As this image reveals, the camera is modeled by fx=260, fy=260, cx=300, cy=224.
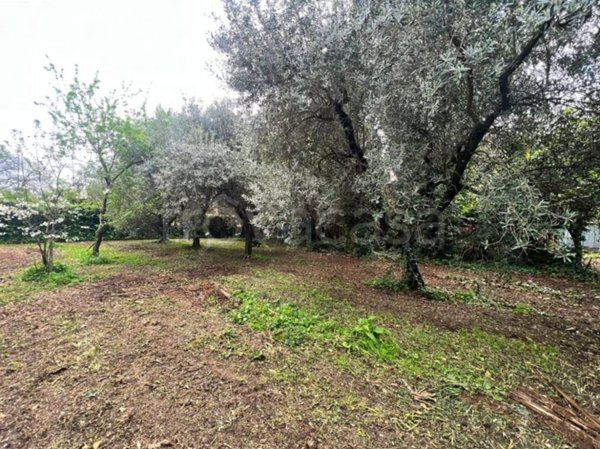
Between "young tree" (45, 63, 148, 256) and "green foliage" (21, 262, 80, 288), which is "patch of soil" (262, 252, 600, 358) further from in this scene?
"young tree" (45, 63, 148, 256)

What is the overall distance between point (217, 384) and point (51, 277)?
5.65 m

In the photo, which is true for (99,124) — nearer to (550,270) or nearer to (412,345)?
(412,345)

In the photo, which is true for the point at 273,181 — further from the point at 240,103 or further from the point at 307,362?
the point at 307,362

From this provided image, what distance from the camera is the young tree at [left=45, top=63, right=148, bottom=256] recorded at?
708 cm

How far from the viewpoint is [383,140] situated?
397 cm

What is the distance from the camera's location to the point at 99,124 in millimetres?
7680

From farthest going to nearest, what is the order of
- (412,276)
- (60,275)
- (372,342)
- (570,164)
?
(60,275) → (412,276) → (570,164) → (372,342)

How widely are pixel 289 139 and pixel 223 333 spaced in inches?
161

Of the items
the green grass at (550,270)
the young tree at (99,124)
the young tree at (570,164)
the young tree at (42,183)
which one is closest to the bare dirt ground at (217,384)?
the young tree at (570,164)

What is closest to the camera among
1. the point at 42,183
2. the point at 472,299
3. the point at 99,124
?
the point at 472,299

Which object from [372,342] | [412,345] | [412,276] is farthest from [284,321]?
[412,276]

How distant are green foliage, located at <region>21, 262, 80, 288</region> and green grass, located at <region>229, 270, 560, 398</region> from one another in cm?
419

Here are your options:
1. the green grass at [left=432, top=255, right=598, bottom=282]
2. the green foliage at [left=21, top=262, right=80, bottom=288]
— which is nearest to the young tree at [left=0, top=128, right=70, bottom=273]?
the green foliage at [left=21, top=262, right=80, bottom=288]

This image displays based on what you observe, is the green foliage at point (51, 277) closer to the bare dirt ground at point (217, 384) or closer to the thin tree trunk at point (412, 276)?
the bare dirt ground at point (217, 384)
